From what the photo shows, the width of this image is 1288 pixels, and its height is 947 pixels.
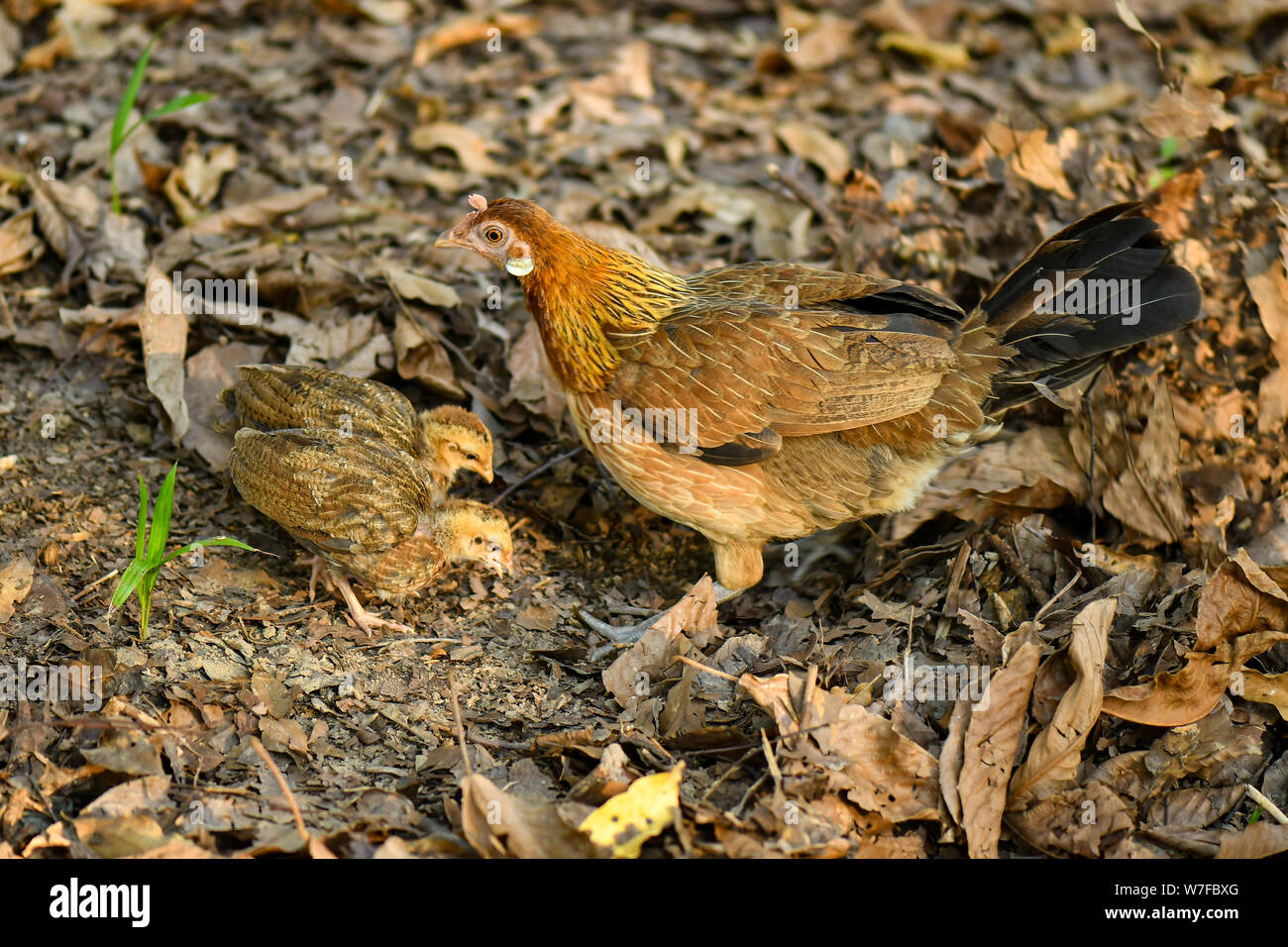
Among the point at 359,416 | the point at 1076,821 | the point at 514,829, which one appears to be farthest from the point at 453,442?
the point at 1076,821

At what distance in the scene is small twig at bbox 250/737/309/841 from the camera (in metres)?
3.23

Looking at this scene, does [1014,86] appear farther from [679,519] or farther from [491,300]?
[679,519]

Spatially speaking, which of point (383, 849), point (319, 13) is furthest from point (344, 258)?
point (383, 849)

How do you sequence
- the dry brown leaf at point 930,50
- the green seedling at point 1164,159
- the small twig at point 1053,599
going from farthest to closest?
the dry brown leaf at point 930,50 → the green seedling at point 1164,159 → the small twig at point 1053,599

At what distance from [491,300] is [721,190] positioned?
1772 mm

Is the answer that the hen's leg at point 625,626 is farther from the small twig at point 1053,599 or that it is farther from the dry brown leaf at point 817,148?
the dry brown leaf at point 817,148

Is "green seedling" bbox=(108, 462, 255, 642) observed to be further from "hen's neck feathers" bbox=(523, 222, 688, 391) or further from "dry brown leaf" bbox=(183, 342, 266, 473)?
"hen's neck feathers" bbox=(523, 222, 688, 391)

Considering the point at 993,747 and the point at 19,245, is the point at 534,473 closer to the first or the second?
the point at 993,747

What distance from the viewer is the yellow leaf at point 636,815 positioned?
320cm

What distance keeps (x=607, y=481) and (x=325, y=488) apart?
61.2 inches

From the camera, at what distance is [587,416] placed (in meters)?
4.64

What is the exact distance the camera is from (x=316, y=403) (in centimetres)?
456

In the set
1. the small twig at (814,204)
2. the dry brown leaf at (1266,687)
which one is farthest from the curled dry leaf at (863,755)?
the small twig at (814,204)

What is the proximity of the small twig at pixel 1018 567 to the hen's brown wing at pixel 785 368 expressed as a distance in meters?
0.67
